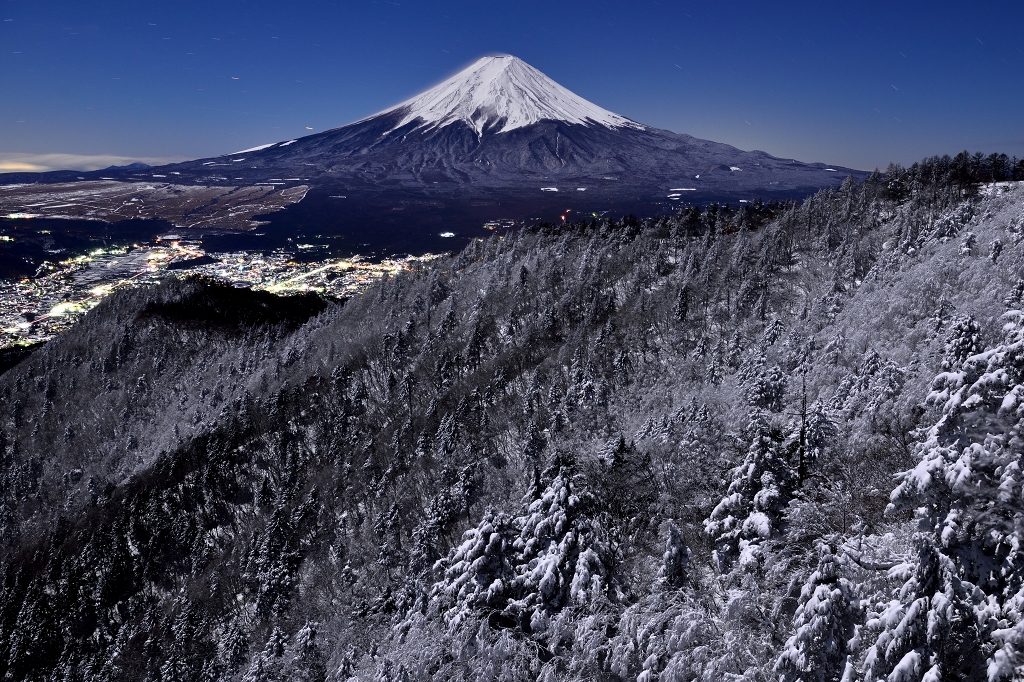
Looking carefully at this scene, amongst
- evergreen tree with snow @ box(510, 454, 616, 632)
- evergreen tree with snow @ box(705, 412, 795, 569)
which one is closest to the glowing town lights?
evergreen tree with snow @ box(510, 454, 616, 632)

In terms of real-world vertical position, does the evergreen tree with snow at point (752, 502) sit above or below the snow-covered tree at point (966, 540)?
below

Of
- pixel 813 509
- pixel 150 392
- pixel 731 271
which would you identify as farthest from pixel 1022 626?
pixel 150 392

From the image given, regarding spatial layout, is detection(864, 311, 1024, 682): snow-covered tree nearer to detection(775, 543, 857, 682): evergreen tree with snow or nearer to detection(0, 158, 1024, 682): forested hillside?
detection(0, 158, 1024, 682): forested hillside

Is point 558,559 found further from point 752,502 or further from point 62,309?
point 62,309

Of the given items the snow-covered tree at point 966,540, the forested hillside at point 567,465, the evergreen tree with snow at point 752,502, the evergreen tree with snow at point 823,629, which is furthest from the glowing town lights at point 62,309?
the snow-covered tree at point 966,540

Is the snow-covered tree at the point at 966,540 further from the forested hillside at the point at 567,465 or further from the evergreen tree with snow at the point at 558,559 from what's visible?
the evergreen tree with snow at the point at 558,559

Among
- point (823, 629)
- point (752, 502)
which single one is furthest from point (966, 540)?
point (752, 502)

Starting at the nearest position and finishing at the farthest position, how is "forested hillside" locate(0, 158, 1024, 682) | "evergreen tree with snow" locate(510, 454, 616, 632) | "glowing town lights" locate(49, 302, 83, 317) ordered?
"forested hillside" locate(0, 158, 1024, 682)
"evergreen tree with snow" locate(510, 454, 616, 632)
"glowing town lights" locate(49, 302, 83, 317)

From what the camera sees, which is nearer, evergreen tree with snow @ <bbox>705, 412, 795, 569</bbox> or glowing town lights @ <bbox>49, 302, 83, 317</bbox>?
evergreen tree with snow @ <bbox>705, 412, 795, 569</bbox>
